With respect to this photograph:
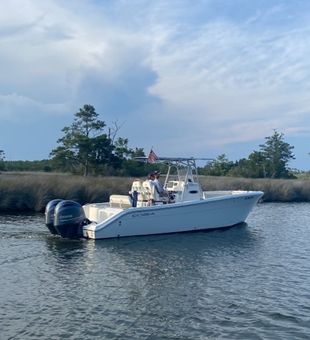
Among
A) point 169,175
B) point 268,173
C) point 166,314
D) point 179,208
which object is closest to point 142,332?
point 166,314

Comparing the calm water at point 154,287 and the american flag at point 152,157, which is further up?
the american flag at point 152,157

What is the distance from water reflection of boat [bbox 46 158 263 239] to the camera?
19375 millimetres

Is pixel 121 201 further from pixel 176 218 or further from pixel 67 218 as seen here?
pixel 67 218

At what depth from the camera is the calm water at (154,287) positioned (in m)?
9.88

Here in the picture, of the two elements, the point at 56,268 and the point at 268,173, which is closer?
the point at 56,268

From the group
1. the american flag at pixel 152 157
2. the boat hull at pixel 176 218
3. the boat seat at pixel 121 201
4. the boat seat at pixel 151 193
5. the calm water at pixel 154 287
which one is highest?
the american flag at pixel 152 157

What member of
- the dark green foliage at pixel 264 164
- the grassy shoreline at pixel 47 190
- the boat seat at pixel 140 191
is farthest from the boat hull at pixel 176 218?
the dark green foliage at pixel 264 164

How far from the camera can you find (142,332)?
9.66m

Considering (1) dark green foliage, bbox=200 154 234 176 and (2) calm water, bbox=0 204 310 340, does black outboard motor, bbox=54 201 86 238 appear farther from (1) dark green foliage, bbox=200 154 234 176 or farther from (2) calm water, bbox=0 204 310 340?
(1) dark green foliage, bbox=200 154 234 176

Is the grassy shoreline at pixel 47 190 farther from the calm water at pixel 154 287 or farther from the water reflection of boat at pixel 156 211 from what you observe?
the calm water at pixel 154 287

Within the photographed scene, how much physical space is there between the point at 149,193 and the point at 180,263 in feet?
21.5

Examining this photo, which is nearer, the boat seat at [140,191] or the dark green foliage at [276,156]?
the boat seat at [140,191]

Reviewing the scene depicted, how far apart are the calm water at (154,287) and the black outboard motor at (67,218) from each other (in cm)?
39

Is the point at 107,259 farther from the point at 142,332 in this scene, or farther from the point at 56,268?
the point at 142,332
